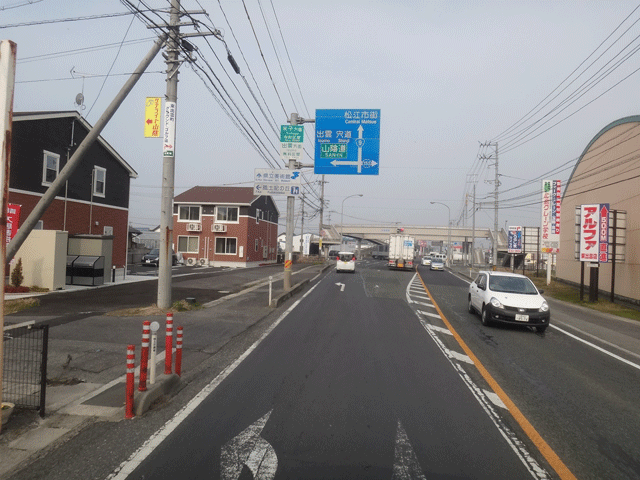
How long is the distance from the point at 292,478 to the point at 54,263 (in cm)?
1730

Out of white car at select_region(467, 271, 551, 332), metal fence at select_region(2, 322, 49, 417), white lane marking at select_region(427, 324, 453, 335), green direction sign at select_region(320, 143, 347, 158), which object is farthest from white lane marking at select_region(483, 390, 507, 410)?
green direction sign at select_region(320, 143, 347, 158)

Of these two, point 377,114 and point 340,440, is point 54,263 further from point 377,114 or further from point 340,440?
point 340,440

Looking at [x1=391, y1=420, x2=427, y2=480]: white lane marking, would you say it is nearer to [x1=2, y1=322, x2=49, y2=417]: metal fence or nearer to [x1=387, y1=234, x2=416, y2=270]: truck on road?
[x1=2, y1=322, x2=49, y2=417]: metal fence

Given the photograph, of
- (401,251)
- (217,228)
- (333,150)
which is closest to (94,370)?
(333,150)

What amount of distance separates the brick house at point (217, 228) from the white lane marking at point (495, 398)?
3996 cm

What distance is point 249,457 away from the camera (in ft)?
15.0

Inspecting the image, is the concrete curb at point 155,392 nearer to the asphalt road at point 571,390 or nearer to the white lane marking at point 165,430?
the white lane marking at point 165,430

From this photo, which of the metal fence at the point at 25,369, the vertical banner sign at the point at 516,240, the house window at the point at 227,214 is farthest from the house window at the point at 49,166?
the vertical banner sign at the point at 516,240

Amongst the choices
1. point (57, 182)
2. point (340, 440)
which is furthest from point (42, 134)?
point (340, 440)

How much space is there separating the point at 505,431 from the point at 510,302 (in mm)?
7888

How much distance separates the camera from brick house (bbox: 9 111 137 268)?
65.8ft

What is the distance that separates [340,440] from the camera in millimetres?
5027

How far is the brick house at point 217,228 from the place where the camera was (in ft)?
150

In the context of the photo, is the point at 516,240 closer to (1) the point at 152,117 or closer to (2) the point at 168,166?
(2) the point at 168,166
